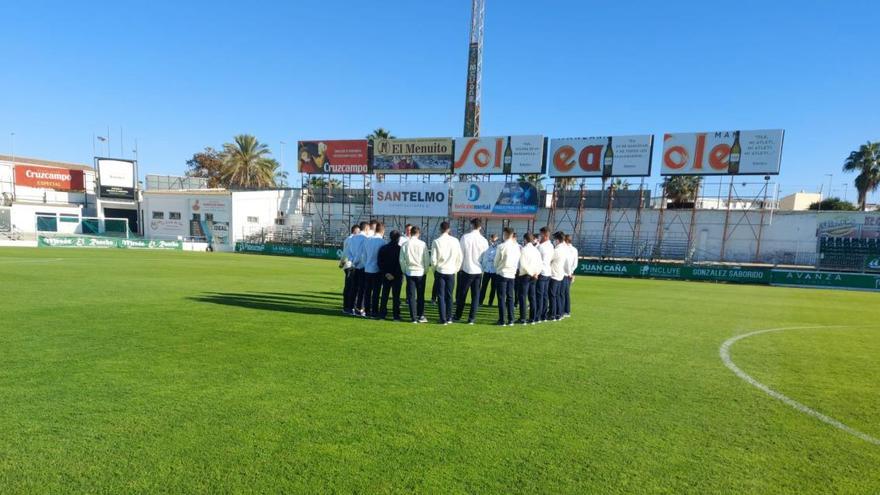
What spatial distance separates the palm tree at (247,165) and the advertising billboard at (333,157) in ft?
46.8

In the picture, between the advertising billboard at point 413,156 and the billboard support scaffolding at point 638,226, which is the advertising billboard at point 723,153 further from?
the advertising billboard at point 413,156

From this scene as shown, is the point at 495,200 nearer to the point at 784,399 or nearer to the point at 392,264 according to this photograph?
the point at 392,264

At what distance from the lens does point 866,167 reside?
4378 cm

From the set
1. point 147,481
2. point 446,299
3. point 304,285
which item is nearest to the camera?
point 147,481

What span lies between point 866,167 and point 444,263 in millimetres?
55604

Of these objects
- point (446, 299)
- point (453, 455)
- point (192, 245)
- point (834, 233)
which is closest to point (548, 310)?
point (446, 299)

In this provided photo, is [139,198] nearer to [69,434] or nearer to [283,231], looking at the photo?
[283,231]

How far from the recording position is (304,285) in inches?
580

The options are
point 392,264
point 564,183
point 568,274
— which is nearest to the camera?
point 392,264

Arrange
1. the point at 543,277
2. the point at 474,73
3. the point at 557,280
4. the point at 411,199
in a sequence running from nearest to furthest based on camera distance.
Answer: the point at 543,277
the point at 557,280
the point at 411,199
the point at 474,73

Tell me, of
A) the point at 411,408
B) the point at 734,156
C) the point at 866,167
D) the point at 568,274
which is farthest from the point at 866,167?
the point at 411,408

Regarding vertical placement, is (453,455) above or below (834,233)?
below

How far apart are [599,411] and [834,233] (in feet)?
122

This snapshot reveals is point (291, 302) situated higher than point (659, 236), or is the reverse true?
point (659, 236)
